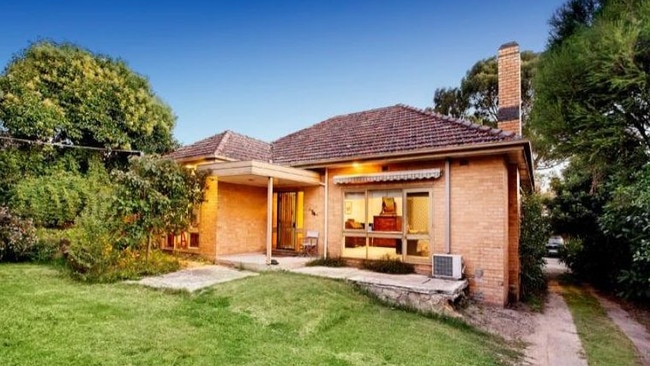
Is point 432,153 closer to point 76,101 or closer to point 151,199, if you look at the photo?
point 151,199

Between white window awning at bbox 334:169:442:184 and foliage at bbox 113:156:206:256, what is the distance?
5067 millimetres

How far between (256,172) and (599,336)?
9.50m

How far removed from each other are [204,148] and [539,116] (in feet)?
39.1

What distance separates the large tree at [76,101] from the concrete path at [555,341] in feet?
64.8

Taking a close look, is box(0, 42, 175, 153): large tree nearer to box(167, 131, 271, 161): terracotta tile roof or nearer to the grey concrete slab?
box(167, 131, 271, 161): terracotta tile roof

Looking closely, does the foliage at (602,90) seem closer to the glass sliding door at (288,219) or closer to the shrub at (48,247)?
the glass sliding door at (288,219)

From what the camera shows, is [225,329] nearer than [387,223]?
Yes

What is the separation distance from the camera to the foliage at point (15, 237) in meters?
11.1

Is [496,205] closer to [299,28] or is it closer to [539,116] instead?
[539,116]

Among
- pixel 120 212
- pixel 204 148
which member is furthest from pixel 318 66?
pixel 120 212

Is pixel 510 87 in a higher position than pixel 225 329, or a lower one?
higher

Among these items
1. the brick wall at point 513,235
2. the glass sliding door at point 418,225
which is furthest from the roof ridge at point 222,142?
the brick wall at point 513,235

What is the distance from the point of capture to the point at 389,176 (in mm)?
10828

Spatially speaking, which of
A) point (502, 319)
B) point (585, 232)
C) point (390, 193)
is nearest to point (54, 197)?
point (390, 193)
